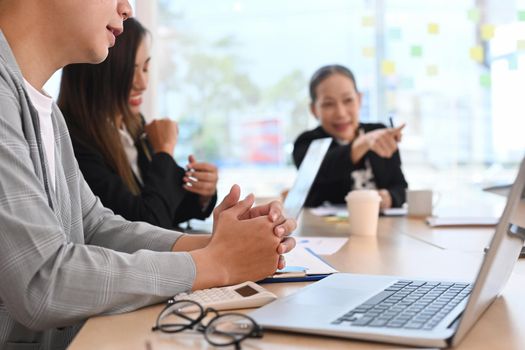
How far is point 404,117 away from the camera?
436 centimetres

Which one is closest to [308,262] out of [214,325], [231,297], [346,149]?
[231,297]

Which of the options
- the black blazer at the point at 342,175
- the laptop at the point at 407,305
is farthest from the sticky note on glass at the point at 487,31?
the laptop at the point at 407,305

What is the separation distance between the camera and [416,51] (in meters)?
4.27

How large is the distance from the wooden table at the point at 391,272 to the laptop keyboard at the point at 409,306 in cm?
4

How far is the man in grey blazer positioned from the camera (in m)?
0.83

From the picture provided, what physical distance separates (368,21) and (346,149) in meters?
1.86

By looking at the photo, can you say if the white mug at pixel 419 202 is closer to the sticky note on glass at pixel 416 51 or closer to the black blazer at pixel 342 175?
the black blazer at pixel 342 175

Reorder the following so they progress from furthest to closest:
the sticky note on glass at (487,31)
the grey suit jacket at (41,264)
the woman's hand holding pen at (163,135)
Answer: the sticky note on glass at (487,31)
the woman's hand holding pen at (163,135)
the grey suit jacket at (41,264)

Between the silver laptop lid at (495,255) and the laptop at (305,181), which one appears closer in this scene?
the silver laptop lid at (495,255)

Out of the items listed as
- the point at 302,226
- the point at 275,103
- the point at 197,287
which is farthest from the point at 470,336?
the point at 275,103

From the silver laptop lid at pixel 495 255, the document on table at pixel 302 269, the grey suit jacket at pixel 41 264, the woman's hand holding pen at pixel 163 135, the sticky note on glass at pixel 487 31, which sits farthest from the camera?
the sticky note on glass at pixel 487 31

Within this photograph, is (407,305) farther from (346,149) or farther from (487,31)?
(487,31)

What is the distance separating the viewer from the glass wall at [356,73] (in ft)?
13.9

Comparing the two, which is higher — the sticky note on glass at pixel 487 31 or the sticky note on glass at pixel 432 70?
the sticky note on glass at pixel 487 31
